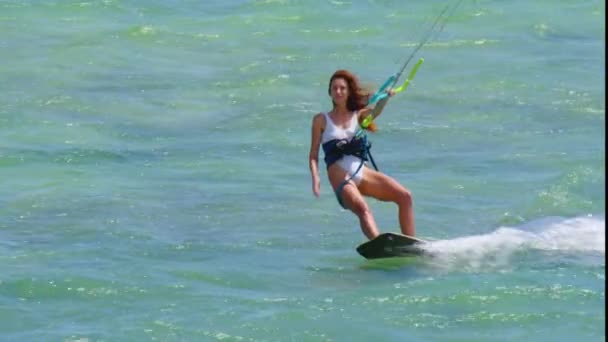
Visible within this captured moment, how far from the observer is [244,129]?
1823 cm

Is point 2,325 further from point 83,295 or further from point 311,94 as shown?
point 311,94

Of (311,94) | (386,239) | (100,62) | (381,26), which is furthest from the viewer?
(381,26)

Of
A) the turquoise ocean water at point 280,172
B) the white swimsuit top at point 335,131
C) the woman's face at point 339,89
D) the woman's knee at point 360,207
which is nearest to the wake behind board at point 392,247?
the turquoise ocean water at point 280,172

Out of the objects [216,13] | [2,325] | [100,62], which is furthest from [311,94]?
[2,325]

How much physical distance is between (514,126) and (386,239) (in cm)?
621

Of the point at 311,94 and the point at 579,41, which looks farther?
the point at 579,41

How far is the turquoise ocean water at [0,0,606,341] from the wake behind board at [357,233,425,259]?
9 cm

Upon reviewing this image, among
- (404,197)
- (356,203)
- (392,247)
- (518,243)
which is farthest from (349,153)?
(518,243)

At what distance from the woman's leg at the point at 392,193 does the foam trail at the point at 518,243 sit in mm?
265

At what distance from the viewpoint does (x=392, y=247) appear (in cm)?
1244

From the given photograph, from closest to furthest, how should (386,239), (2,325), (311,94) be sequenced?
(2,325), (386,239), (311,94)

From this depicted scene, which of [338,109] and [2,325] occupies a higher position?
[338,109]

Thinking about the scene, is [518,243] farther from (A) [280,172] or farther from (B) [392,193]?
(A) [280,172]

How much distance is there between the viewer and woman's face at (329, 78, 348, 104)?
12.6 meters
